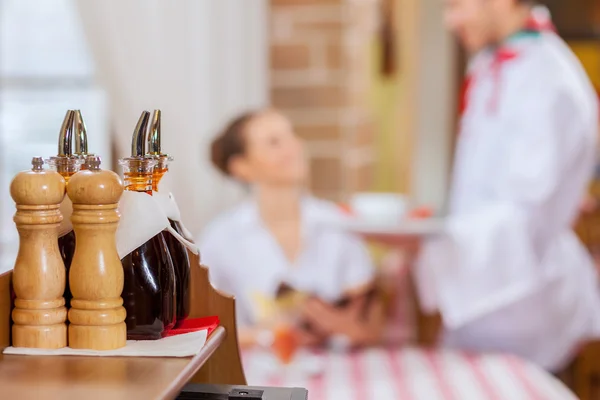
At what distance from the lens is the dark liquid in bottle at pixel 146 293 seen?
840 mm

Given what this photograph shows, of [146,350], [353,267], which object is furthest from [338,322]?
[146,350]

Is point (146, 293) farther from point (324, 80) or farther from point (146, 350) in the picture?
point (324, 80)

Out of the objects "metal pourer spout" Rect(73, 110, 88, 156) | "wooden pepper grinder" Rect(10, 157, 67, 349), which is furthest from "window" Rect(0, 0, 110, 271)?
"wooden pepper grinder" Rect(10, 157, 67, 349)

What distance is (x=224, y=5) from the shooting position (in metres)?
2.33

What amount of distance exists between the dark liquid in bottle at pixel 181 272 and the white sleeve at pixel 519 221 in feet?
4.22

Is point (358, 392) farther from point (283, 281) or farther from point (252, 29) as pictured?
point (252, 29)

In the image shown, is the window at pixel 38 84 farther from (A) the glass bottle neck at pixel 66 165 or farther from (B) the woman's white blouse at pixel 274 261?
(A) the glass bottle neck at pixel 66 165

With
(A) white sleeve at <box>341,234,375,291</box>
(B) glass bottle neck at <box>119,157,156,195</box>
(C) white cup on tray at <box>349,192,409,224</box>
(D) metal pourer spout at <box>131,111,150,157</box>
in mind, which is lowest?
(A) white sleeve at <box>341,234,375,291</box>

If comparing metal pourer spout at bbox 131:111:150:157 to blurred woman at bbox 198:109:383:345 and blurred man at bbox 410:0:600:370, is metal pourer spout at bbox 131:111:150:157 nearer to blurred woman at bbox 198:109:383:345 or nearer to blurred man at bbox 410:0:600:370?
blurred woman at bbox 198:109:383:345

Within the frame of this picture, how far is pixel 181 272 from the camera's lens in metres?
0.89

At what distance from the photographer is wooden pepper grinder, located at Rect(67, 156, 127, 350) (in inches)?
31.3

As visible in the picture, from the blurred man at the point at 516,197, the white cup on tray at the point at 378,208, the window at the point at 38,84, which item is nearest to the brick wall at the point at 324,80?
the white cup on tray at the point at 378,208

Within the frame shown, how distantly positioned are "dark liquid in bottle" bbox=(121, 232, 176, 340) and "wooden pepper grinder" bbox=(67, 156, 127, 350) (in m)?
0.03

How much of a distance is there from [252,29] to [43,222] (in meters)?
1.62
